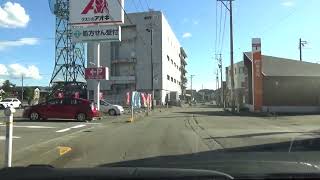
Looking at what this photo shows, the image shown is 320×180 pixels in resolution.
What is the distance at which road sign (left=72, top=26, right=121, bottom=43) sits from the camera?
45844 mm

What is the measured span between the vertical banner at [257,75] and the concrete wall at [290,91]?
1175mm

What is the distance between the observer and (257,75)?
2233 inches

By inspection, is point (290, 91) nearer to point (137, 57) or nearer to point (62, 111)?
point (62, 111)

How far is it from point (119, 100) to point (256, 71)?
1576 inches

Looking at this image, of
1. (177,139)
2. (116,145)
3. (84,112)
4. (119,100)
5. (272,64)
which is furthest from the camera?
(119,100)

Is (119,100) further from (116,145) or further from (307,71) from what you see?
(116,145)

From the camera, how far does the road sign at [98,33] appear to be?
4584 centimetres

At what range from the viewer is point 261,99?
188 ft

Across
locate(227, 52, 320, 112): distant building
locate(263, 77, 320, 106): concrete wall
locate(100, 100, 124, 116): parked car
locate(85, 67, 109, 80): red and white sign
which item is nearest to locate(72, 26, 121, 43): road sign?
locate(85, 67, 109, 80): red and white sign

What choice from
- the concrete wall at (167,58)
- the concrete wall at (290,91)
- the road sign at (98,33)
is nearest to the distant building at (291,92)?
the concrete wall at (290,91)

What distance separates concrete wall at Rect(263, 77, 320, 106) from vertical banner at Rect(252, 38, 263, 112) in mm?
1175

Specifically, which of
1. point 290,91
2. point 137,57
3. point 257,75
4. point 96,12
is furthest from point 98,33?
point 137,57

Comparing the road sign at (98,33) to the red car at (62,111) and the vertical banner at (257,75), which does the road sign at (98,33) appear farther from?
the vertical banner at (257,75)

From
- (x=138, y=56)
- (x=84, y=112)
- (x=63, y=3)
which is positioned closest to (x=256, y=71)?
(x=84, y=112)
